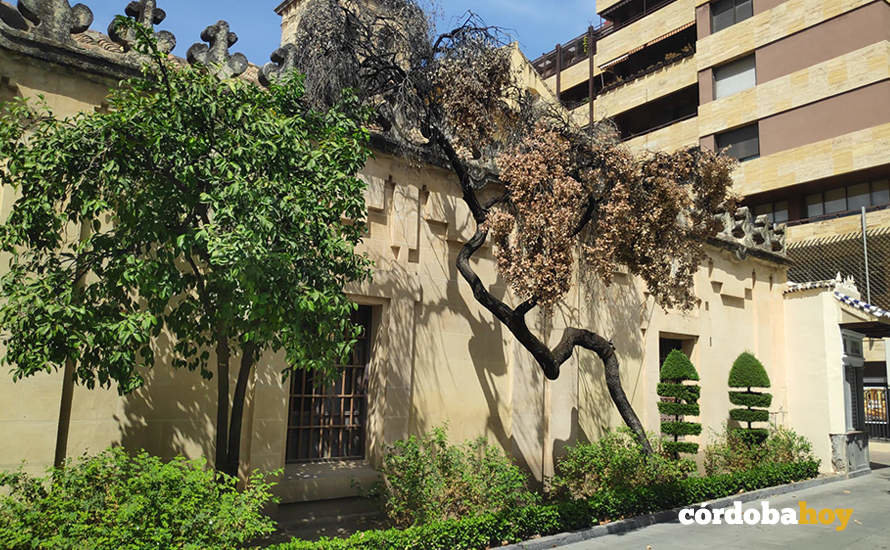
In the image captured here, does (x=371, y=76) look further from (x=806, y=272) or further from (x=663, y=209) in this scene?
(x=806, y=272)

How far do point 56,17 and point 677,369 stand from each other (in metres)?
12.3

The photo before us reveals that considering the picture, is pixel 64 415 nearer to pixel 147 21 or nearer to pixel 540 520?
pixel 147 21

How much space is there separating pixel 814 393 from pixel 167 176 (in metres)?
17.5

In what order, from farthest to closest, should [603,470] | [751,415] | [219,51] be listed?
[751,415] → [603,470] → [219,51]

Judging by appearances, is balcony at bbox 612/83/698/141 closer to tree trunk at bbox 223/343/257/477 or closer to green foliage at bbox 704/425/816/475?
green foliage at bbox 704/425/816/475

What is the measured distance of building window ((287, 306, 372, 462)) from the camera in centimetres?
943

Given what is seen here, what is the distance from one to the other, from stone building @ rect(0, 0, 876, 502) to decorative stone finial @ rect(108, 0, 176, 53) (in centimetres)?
3

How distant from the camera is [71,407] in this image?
745cm

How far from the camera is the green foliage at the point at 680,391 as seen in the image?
Answer: 44.3 ft

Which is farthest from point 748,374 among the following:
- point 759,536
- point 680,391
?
point 759,536

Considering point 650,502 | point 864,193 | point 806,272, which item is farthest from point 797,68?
point 650,502

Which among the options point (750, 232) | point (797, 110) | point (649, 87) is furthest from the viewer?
point (649, 87)

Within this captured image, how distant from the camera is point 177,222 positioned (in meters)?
6.19

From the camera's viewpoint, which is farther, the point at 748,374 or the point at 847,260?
the point at 847,260
